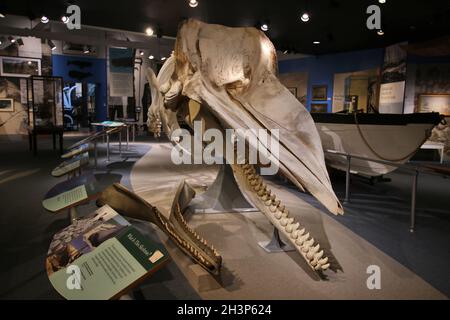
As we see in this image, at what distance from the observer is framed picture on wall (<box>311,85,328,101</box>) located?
14.1 metres

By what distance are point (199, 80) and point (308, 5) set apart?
695cm

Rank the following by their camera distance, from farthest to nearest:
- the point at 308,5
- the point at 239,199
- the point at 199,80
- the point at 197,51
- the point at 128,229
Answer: the point at 308,5, the point at 239,199, the point at 197,51, the point at 199,80, the point at 128,229

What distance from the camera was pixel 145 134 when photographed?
15.7 m

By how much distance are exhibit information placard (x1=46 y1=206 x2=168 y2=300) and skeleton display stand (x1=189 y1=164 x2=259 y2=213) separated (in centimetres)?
257

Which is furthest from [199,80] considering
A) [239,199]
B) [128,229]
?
[239,199]

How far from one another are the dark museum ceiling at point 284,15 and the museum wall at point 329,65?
3.07ft

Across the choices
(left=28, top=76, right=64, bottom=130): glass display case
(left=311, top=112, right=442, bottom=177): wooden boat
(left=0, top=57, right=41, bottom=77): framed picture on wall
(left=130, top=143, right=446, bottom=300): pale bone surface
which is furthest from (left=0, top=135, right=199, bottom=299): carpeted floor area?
(left=0, top=57, right=41, bottom=77): framed picture on wall

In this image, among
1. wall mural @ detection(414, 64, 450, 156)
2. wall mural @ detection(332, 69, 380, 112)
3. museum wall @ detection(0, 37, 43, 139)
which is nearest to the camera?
wall mural @ detection(414, 64, 450, 156)

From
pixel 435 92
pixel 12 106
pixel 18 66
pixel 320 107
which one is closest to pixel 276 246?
pixel 435 92

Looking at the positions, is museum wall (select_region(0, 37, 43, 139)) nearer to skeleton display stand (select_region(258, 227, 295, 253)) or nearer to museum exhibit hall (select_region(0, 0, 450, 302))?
museum exhibit hall (select_region(0, 0, 450, 302))

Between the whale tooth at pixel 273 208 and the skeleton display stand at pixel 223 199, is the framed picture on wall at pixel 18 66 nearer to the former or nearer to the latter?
the skeleton display stand at pixel 223 199

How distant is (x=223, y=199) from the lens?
4.58m
